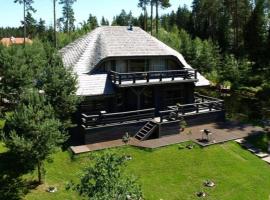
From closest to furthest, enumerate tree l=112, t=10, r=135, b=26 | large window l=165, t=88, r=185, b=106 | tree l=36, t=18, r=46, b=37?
large window l=165, t=88, r=185, b=106
tree l=36, t=18, r=46, b=37
tree l=112, t=10, r=135, b=26

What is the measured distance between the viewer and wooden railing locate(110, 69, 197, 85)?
2756 cm

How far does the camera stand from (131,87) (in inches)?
1094

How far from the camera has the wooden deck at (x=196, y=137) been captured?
930 inches

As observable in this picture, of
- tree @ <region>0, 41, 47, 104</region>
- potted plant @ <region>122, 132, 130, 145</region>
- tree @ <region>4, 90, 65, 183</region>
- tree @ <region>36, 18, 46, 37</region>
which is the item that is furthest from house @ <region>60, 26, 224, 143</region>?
tree @ <region>36, 18, 46, 37</region>

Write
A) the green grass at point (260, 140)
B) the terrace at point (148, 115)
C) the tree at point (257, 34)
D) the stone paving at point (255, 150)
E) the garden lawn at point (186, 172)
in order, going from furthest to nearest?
the tree at point (257, 34) → the green grass at point (260, 140) → the terrace at point (148, 115) → the stone paving at point (255, 150) → the garden lawn at point (186, 172)

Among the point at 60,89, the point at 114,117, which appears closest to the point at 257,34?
the point at 114,117

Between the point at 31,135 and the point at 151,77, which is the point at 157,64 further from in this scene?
the point at 31,135

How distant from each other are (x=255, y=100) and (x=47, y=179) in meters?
30.8

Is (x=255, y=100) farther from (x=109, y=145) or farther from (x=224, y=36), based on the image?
(x=224, y=36)

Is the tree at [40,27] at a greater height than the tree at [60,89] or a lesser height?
greater

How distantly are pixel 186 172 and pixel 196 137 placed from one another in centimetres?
563

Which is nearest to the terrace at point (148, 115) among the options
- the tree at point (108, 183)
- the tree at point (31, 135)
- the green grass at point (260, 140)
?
the green grass at point (260, 140)

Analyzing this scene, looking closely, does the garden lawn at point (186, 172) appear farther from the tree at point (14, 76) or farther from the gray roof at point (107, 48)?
the tree at point (14, 76)

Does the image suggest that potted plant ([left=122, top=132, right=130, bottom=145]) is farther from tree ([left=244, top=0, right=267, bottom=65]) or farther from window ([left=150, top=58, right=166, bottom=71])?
tree ([left=244, top=0, right=267, bottom=65])
